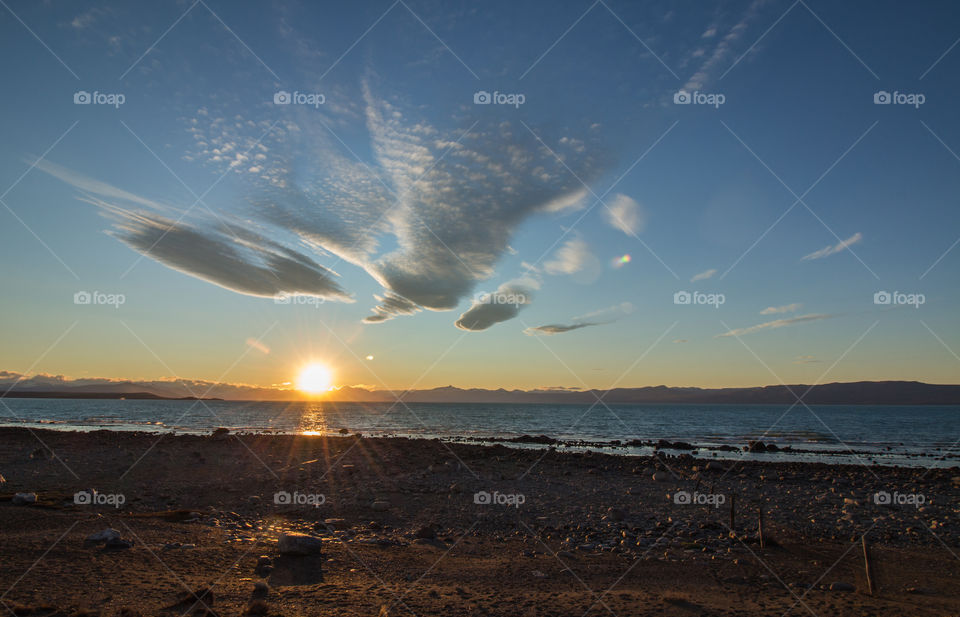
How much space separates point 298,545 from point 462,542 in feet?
14.1

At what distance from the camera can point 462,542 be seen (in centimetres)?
1313

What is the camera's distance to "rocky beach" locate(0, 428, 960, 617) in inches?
352

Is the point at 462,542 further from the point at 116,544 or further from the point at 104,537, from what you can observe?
the point at 104,537

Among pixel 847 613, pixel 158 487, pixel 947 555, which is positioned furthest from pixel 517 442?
pixel 847 613

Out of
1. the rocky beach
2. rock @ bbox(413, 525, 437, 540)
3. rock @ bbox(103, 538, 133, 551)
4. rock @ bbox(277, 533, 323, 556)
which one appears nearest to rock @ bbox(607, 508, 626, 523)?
the rocky beach

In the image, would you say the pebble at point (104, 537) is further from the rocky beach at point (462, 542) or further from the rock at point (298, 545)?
the rock at point (298, 545)

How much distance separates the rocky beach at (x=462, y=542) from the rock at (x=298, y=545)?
0.04m

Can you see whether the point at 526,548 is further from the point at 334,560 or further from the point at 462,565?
the point at 334,560

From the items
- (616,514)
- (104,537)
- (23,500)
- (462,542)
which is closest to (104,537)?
(104,537)

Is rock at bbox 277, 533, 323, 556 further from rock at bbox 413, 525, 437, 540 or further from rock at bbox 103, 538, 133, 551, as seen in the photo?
rock at bbox 103, 538, 133, 551

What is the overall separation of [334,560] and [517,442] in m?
39.3

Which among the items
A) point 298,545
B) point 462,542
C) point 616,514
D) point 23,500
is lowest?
point 616,514

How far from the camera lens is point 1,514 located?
508 inches

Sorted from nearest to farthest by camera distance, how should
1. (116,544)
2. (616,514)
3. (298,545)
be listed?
1. (116,544)
2. (298,545)
3. (616,514)
